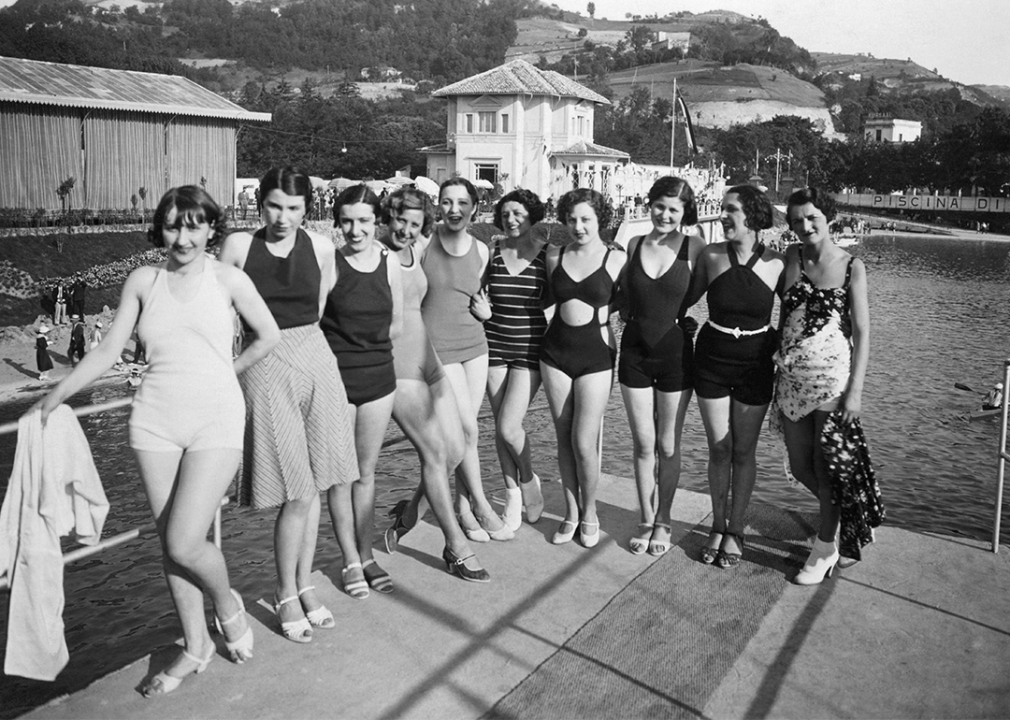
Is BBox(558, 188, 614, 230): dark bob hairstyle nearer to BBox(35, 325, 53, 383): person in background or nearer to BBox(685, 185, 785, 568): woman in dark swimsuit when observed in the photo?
BBox(685, 185, 785, 568): woman in dark swimsuit

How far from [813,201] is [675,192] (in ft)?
2.21

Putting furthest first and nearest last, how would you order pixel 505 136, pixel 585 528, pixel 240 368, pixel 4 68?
pixel 505 136 → pixel 4 68 → pixel 585 528 → pixel 240 368

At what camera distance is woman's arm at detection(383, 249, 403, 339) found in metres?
4.51

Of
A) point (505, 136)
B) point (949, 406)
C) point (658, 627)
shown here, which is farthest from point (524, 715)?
point (505, 136)

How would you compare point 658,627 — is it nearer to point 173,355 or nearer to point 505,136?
point 173,355

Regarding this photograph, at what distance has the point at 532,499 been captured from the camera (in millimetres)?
5613

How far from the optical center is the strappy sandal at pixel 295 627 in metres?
4.09

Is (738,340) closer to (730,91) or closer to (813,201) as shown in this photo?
(813,201)

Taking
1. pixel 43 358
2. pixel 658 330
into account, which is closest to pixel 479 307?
pixel 658 330

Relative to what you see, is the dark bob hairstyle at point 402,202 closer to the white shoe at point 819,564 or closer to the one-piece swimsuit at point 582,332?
the one-piece swimsuit at point 582,332

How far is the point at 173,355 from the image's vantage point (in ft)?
11.8

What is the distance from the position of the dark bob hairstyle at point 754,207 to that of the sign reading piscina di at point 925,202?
3653 inches

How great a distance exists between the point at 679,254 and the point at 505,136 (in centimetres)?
5858

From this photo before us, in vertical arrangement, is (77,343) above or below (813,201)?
below
